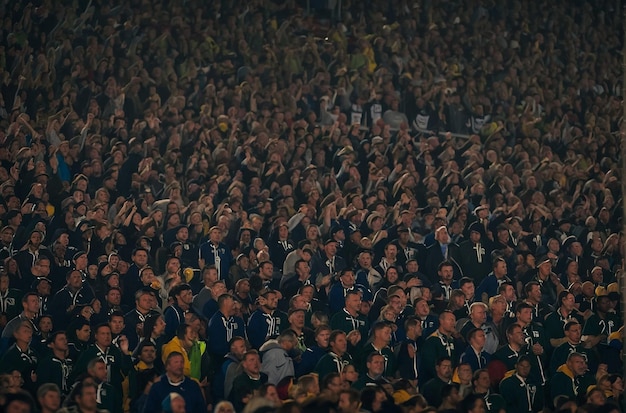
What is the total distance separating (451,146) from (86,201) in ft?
14.8

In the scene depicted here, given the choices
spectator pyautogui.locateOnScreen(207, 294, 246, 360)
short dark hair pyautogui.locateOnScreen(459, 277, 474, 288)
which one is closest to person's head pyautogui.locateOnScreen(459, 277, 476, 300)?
short dark hair pyautogui.locateOnScreen(459, 277, 474, 288)

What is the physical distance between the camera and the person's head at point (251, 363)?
8.57 metres

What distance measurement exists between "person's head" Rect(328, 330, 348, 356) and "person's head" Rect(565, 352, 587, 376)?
2162mm

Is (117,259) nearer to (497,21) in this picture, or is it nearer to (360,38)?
(360,38)

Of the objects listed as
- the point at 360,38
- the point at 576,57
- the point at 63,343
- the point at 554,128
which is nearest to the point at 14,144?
the point at 63,343

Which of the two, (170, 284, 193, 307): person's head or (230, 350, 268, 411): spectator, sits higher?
(170, 284, 193, 307): person's head

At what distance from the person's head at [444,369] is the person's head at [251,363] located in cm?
167

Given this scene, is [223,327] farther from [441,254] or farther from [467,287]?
[441,254]

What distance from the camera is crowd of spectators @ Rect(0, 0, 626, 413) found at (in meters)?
8.80

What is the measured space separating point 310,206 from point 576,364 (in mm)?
3131

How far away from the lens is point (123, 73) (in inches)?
467

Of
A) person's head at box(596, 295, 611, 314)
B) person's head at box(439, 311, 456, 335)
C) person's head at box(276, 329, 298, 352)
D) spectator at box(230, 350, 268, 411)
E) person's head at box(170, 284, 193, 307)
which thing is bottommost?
person's head at box(596, 295, 611, 314)

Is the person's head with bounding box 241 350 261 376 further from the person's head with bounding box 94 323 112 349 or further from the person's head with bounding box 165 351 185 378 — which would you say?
the person's head with bounding box 94 323 112 349

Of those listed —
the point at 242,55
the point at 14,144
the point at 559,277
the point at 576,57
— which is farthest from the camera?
the point at 576,57
